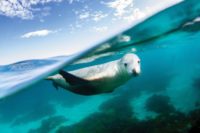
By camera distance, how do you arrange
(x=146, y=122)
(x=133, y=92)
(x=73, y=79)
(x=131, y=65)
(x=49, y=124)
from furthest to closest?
1. (x=133, y=92)
2. (x=49, y=124)
3. (x=146, y=122)
4. (x=73, y=79)
5. (x=131, y=65)

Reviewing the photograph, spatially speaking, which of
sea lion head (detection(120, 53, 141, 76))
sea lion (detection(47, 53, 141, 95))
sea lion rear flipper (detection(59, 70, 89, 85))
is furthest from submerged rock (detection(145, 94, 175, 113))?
sea lion rear flipper (detection(59, 70, 89, 85))

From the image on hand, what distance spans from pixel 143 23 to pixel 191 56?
11647 cm

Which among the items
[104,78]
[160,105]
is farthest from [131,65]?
[160,105]

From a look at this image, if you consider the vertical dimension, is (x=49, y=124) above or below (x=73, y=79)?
below

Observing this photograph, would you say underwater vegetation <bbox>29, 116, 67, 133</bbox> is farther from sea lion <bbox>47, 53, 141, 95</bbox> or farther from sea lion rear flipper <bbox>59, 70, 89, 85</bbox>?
sea lion rear flipper <bbox>59, 70, 89, 85</bbox>

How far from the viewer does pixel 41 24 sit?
39.9 ft

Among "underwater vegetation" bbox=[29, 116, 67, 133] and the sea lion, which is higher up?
the sea lion

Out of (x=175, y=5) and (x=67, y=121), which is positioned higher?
(x=175, y=5)

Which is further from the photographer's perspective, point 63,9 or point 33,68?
point 33,68

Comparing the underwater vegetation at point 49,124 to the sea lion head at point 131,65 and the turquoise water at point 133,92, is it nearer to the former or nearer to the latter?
the turquoise water at point 133,92

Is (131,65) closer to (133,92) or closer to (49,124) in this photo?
(49,124)

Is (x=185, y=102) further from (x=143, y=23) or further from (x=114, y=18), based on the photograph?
(x=114, y=18)

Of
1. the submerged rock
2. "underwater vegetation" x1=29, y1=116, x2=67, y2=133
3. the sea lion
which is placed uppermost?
the sea lion

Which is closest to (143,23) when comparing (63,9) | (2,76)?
(63,9)
